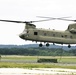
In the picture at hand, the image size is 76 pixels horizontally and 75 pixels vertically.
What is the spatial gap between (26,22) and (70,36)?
11.3m

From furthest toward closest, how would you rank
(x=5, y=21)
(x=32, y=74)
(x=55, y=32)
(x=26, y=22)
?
(x=55, y=32) < (x=26, y=22) < (x=5, y=21) < (x=32, y=74)

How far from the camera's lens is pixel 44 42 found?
276 ft

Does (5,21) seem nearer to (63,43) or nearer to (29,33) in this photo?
(29,33)

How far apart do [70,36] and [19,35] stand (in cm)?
1068

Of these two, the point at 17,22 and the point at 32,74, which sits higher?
the point at 17,22

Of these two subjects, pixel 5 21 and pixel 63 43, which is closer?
pixel 5 21

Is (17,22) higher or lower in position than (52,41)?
higher

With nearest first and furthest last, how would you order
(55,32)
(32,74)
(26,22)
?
1. (32,74)
2. (26,22)
3. (55,32)

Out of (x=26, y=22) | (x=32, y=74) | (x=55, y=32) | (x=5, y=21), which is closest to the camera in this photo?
(x=32, y=74)

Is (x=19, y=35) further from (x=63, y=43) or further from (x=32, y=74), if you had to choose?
(x=32, y=74)

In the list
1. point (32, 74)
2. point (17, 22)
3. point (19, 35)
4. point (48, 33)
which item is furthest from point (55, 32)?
point (32, 74)

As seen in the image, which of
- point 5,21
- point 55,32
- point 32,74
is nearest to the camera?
point 32,74

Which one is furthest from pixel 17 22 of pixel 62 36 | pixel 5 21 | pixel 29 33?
pixel 62 36

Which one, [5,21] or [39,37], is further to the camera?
[39,37]
